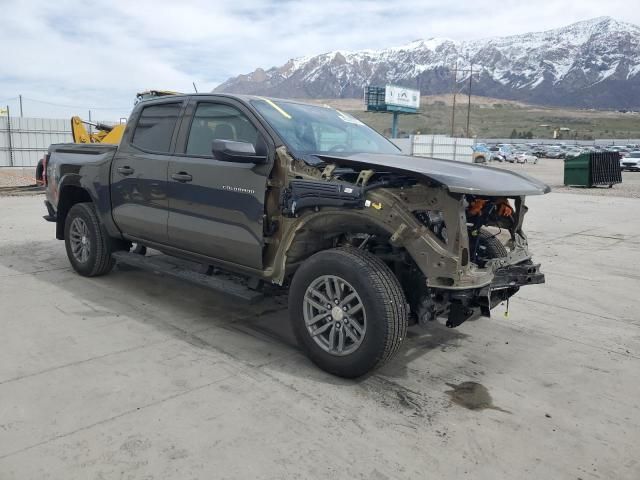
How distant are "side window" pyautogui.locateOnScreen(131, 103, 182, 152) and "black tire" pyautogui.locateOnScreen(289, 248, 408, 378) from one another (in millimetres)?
2117

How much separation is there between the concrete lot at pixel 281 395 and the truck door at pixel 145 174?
74 cm

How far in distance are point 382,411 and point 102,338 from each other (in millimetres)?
2340

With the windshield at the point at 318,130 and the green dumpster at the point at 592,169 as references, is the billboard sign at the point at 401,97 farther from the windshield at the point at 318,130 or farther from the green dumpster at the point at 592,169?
the windshield at the point at 318,130

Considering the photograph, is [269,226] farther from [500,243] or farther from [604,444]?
[604,444]

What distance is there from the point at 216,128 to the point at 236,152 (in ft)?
2.83

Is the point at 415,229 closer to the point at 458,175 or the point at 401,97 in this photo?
the point at 458,175

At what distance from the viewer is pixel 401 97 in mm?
76625

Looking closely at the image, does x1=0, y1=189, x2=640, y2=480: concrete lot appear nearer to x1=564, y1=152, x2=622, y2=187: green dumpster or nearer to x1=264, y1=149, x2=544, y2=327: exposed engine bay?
x1=264, y1=149, x2=544, y2=327: exposed engine bay

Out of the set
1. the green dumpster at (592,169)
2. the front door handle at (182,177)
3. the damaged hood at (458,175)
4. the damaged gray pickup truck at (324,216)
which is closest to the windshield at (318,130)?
the damaged gray pickup truck at (324,216)

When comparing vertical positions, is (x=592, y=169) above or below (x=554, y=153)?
below

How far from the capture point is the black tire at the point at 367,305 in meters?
3.51

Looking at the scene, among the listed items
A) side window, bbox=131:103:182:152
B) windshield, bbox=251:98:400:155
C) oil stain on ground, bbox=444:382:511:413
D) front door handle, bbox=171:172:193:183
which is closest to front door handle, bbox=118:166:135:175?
side window, bbox=131:103:182:152

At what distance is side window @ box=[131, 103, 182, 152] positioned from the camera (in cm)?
514

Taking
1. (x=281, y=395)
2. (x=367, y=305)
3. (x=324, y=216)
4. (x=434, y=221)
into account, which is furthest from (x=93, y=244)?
(x=434, y=221)
